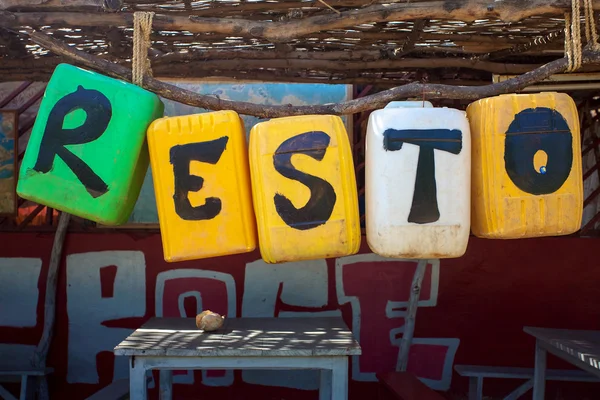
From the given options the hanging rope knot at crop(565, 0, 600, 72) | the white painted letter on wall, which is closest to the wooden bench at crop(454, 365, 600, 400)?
the white painted letter on wall

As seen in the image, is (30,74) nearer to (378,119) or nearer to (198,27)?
(198,27)

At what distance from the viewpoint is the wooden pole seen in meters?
4.66

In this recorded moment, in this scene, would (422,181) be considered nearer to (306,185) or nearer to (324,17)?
(306,185)

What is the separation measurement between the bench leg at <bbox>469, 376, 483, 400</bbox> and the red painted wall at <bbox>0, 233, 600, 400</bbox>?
33 centimetres

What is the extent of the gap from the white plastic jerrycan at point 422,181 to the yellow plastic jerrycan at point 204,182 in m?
0.51

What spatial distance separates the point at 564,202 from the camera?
2.12 m

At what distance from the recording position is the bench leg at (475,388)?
4.47m

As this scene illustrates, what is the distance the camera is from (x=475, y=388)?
454 cm

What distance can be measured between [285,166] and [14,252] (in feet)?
12.0

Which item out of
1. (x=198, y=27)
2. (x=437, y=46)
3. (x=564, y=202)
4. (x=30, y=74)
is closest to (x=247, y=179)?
(x=198, y=27)

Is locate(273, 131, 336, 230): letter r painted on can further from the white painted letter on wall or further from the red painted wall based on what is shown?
the white painted letter on wall

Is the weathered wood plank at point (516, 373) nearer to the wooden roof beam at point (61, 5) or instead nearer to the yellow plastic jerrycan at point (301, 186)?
the yellow plastic jerrycan at point (301, 186)

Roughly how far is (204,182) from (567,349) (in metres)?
2.54

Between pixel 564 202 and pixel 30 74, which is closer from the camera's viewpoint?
pixel 564 202
